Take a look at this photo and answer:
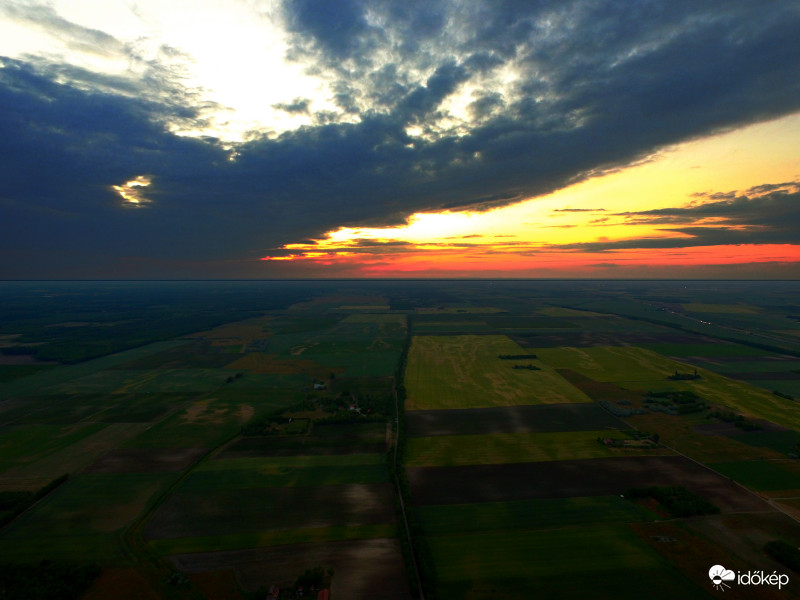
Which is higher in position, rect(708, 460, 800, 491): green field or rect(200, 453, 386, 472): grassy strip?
rect(200, 453, 386, 472): grassy strip

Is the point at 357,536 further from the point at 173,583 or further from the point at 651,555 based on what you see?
the point at 651,555

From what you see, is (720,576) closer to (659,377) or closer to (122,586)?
(122,586)

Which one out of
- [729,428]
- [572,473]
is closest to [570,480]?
[572,473]

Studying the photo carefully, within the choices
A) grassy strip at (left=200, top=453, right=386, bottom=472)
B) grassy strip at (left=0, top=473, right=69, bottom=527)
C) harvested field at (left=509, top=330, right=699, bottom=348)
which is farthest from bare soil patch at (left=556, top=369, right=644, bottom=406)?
grassy strip at (left=0, top=473, right=69, bottom=527)

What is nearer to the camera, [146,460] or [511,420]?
[146,460]

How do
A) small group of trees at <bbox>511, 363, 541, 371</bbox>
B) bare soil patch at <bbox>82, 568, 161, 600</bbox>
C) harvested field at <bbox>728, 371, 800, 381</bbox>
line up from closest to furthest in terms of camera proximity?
bare soil patch at <bbox>82, 568, 161, 600</bbox> → harvested field at <bbox>728, 371, 800, 381</bbox> → small group of trees at <bbox>511, 363, 541, 371</bbox>

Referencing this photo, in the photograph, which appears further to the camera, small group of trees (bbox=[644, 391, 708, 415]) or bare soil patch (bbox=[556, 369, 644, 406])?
bare soil patch (bbox=[556, 369, 644, 406])

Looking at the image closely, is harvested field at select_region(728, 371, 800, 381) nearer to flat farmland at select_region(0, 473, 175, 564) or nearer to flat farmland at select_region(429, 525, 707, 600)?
flat farmland at select_region(429, 525, 707, 600)
